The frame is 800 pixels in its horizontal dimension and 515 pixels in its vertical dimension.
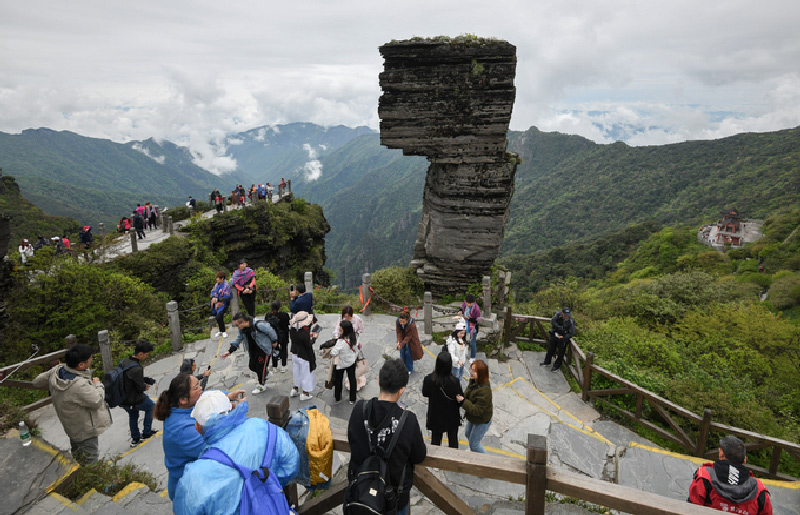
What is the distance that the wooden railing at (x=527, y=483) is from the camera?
2758 mm

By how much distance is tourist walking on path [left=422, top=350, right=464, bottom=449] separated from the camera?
4.66 metres

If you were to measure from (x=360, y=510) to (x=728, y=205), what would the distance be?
253 ft

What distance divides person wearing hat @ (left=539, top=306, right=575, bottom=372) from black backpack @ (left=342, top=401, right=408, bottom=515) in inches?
275

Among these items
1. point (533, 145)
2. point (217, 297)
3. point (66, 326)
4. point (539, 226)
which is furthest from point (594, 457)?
point (533, 145)

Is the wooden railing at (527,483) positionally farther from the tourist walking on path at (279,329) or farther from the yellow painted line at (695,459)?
the yellow painted line at (695,459)

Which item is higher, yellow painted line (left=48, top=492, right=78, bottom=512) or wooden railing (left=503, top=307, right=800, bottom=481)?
yellow painted line (left=48, top=492, right=78, bottom=512)

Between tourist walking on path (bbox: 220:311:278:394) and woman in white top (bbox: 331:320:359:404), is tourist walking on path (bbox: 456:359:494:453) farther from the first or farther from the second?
tourist walking on path (bbox: 220:311:278:394)

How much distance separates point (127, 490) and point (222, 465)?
3229 mm

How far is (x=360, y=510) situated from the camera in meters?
2.71

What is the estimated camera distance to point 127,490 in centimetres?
450

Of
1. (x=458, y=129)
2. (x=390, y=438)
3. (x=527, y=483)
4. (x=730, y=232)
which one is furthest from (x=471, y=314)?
(x=730, y=232)

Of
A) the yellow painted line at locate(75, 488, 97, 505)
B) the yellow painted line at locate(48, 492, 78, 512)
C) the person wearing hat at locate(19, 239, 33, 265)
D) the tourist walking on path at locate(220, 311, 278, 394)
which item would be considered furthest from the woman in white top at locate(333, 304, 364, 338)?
the person wearing hat at locate(19, 239, 33, 265)

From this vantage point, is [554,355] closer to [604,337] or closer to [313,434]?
[604,337]

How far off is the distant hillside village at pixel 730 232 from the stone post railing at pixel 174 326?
177 ft
